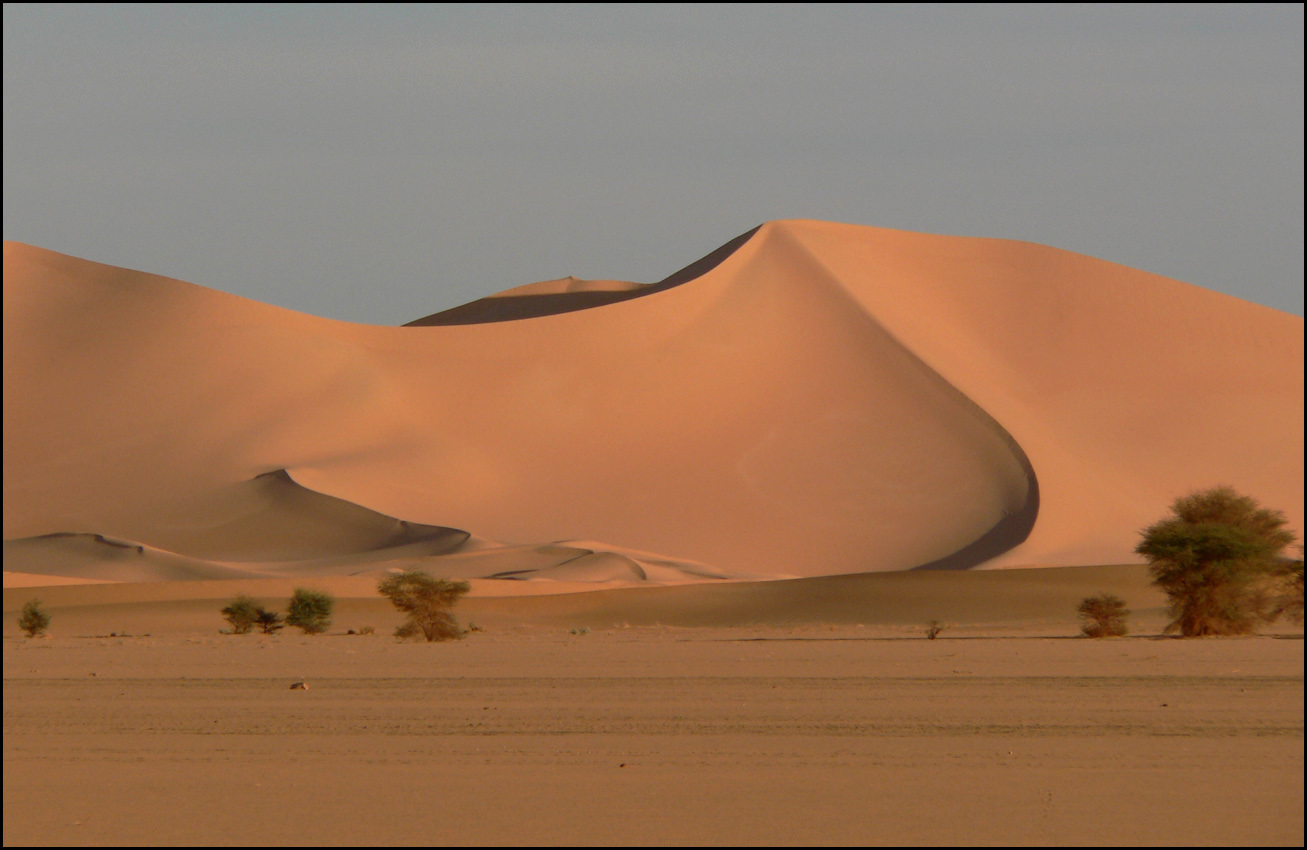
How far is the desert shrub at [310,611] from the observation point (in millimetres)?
27828

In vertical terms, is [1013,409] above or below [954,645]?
above

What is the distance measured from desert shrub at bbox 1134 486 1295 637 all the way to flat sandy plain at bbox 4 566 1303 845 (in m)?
0.96

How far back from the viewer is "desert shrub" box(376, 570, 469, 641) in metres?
24.1

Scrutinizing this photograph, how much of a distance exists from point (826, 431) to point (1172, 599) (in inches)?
1385

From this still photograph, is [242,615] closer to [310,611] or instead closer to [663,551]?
[310,611]

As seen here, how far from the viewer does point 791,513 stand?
177 ft

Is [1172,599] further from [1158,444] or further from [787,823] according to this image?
[1158,444]

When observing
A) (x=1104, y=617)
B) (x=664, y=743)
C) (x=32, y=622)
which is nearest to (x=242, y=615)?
(x=32, y=622)

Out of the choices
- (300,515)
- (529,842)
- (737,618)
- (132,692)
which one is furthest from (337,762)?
(300,515)

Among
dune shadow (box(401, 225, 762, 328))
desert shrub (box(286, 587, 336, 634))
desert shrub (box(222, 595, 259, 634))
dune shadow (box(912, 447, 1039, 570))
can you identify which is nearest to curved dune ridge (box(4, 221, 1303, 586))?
dune shadow (box(912, 447, 1039, 570))

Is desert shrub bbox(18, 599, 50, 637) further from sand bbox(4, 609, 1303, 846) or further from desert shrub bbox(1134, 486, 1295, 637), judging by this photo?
desert shrub bbox(1134, 486, 1295, 637)

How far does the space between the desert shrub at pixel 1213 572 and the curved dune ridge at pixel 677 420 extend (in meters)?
24.9

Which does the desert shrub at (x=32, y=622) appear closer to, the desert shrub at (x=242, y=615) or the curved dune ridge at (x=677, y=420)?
the desert shrub at (x=242, y=615)

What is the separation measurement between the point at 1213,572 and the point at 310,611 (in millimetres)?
15217
